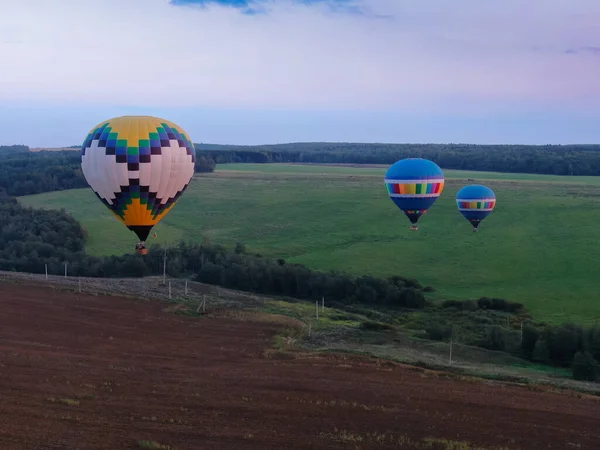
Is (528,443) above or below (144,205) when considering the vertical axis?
below

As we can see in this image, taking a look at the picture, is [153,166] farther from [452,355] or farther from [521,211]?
[521,211]

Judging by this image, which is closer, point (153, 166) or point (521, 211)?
point (153, 166)

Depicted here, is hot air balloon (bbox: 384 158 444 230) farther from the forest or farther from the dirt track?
the dirt track

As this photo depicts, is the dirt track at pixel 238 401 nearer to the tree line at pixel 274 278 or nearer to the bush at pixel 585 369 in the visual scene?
the bush at pixel 585 369

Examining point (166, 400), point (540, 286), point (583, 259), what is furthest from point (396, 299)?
point (166, 400)

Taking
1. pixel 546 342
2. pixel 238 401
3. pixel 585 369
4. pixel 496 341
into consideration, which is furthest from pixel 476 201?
pixel 238 401

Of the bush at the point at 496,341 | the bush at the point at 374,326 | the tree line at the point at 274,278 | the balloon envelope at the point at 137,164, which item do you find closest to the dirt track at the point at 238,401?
the balloon envelope at the point at 137,164

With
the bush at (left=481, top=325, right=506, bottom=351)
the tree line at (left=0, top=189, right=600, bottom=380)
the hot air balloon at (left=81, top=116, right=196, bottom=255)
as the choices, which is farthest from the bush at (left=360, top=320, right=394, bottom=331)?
the hot air balloon at (left=81, top=116, right=196, bottom=255)
